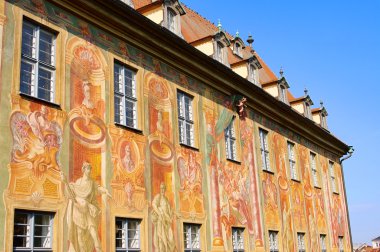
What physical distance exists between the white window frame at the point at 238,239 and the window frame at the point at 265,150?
11.0 ft

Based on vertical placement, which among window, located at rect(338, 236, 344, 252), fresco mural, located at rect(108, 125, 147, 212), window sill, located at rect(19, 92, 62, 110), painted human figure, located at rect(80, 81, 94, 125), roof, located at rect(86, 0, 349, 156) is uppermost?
roof, located at rect(86, 0, 349, 156)

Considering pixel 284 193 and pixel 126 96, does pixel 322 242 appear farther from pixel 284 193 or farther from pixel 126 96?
pixel 126 96

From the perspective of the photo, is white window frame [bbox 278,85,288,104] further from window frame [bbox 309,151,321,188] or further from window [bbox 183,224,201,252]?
window [bbox 183,224,201,252]

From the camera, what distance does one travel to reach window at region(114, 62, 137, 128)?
1188 cm

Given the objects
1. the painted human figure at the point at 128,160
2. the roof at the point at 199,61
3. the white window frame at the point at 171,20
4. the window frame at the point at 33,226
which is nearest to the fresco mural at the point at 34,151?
the window frame at the point at 33,226

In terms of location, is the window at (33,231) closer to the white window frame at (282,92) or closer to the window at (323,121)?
the white window frame at (282,92)

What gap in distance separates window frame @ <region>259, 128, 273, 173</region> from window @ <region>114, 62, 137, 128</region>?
23.7 feet

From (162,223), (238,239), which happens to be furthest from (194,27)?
(162,223)

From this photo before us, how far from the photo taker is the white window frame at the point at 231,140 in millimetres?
16078

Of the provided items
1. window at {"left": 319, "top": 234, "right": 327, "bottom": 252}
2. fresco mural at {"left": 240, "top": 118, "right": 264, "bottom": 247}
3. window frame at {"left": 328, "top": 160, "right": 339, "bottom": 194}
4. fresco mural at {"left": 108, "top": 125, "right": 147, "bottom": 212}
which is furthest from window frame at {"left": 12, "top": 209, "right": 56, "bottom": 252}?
window frame at {"left": 328, "top": 160, "right": 339, "bottom": 194}

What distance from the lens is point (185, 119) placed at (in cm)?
1425

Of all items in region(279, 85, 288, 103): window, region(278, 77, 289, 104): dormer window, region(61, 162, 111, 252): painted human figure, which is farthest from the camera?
region(279, 85, 288, 103): window

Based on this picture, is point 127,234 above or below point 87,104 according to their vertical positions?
below

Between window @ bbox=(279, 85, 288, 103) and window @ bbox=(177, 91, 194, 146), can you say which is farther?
window @ bbox=(279, 85, 288, 103)
